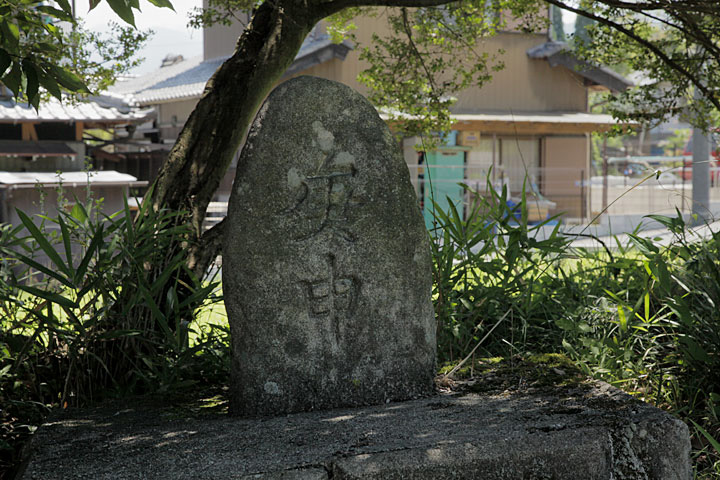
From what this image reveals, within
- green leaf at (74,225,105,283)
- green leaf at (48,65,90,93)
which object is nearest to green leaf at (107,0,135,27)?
green leaf at (48,65,90,93)

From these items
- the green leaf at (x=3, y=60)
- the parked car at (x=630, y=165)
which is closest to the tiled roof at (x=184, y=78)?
the parked car at (x=630, y=165)

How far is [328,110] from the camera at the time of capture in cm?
304

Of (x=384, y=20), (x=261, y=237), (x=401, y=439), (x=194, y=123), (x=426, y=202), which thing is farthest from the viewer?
(x=384, y=20)

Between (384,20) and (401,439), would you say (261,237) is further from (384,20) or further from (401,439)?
(384,20)

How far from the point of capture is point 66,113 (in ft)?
48.0

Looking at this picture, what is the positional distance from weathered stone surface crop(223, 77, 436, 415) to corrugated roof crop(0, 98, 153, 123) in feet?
38.2

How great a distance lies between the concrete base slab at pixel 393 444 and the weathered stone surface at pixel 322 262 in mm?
163

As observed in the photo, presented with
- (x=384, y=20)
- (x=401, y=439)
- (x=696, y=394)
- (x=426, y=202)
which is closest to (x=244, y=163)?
(x=401, y=439)

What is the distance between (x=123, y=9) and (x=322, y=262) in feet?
4.08

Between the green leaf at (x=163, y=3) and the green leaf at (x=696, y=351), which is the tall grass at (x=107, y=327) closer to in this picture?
the green leaf at (x=163, y=3)

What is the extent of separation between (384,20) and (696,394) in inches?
519

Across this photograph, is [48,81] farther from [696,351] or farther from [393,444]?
[696,351]

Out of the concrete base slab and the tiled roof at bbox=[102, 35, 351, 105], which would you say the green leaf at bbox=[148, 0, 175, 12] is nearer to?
the concrete base slab

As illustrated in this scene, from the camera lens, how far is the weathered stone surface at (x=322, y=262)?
2.94 meters
